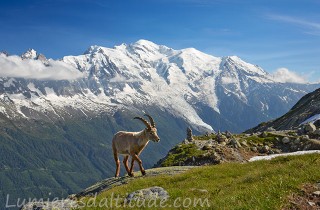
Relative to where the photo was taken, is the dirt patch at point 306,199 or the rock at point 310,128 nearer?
the dirt patch at point 306,199

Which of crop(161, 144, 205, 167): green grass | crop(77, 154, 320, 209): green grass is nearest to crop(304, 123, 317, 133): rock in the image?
crop(161, 144, 205, 167): green grass

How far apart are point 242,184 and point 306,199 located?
5.20m

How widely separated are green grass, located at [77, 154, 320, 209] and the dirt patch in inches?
8.3

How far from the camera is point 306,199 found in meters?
13.3

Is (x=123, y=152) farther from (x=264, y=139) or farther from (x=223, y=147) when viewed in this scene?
(x=264, y=139)

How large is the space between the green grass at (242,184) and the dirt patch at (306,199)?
8.3 inches

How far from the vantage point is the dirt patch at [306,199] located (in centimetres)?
1258

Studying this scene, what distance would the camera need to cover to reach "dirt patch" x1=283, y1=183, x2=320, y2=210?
12584 mm

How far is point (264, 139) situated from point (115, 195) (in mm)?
36938

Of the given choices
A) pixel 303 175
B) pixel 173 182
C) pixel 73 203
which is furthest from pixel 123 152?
pixel 303 175

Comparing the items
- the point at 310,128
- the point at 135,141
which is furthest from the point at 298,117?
the point at 135,141

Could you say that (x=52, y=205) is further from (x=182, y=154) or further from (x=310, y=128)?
(x=310, y=128)

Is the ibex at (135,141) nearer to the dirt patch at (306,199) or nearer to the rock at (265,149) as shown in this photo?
the dirt patch at (306,199)

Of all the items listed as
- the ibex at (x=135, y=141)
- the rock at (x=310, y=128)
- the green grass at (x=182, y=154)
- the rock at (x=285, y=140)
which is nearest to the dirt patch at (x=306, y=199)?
the ibex at (x=135, y=141)
